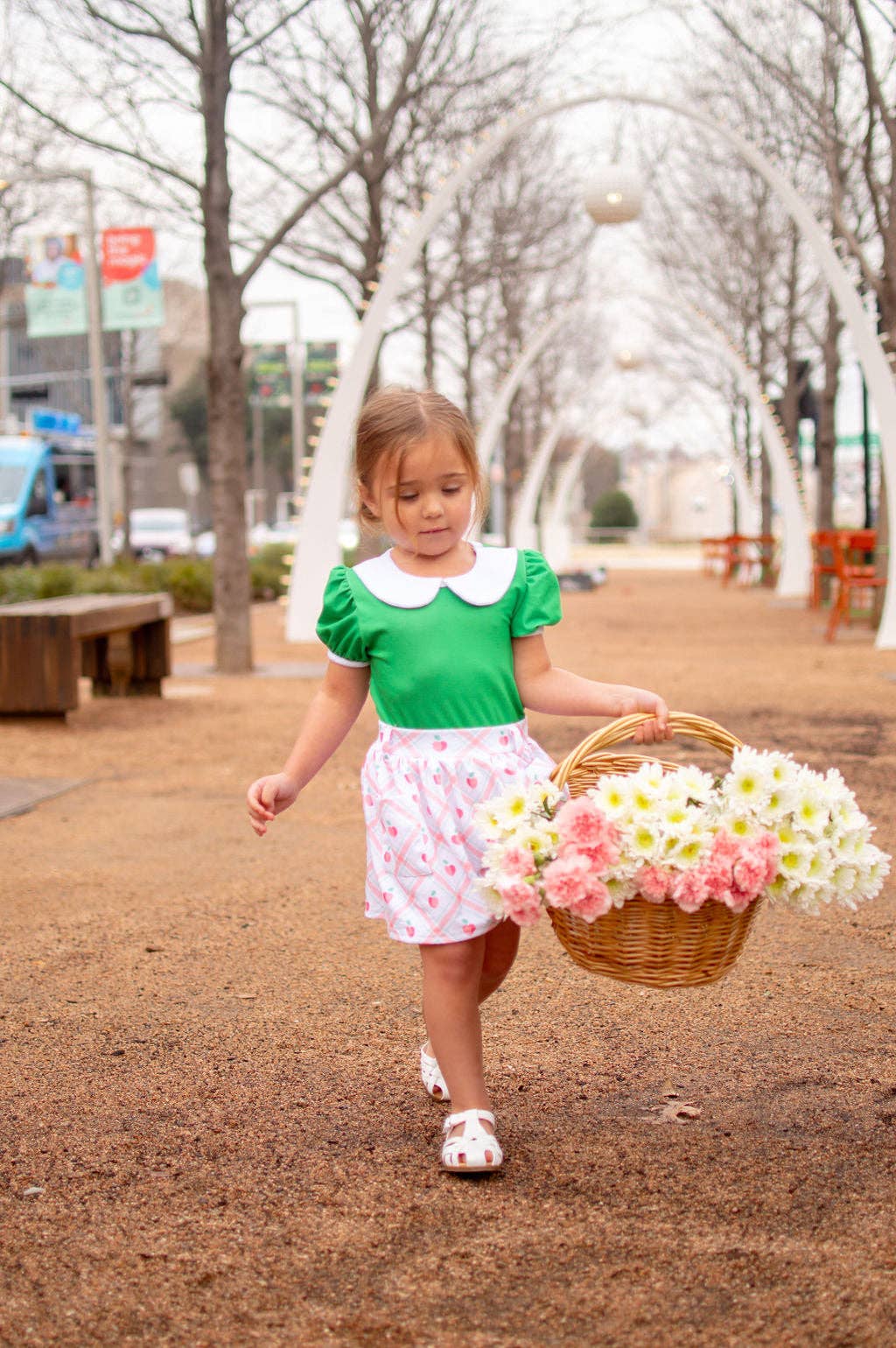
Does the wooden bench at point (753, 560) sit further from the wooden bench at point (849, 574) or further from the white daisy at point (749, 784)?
the white daisy at point (749, 784)

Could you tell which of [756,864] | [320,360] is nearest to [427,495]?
[756,864]

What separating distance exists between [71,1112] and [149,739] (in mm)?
5542

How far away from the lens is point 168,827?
6016mm

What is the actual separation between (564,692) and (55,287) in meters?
16.5

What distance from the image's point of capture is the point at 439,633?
273cm

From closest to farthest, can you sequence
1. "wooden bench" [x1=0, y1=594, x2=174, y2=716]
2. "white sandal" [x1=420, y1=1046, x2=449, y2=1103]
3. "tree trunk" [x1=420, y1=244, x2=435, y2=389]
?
"white sandal" [x1=420, y1=1046, x2=449, y2=1103], "wooden bench" [x1=0, y1=594, x2=174, y2=716], "tree trunk" [x1=420, y1=244, x2=435, y2=389]

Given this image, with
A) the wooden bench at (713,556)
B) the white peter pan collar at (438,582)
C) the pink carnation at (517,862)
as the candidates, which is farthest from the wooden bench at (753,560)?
the pink carnation at (517,862)

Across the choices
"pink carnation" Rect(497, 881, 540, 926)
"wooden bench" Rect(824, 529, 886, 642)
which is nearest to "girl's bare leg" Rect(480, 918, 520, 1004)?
"pink carnation" Rect(497, 881, 540, 926)

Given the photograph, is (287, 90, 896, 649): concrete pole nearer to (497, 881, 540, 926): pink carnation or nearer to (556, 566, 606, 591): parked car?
(497, 881, 540, 926): pink carnation

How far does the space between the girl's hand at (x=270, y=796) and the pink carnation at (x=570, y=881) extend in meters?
0.54

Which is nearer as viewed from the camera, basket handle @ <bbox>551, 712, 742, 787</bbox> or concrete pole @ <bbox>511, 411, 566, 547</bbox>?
basket handle @ <bbox>551, 712, 742, 787</bbox>

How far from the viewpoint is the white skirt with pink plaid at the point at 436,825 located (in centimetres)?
266

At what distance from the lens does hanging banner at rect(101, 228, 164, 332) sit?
56.7 feet

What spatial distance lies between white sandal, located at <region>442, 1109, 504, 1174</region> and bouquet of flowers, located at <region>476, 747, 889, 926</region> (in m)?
0.39
